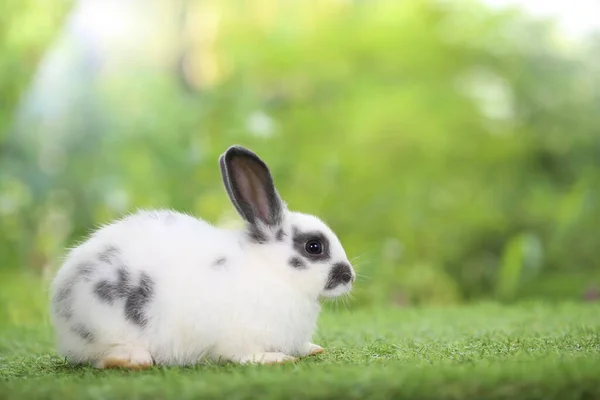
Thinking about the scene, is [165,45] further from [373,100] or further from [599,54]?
[599,54]

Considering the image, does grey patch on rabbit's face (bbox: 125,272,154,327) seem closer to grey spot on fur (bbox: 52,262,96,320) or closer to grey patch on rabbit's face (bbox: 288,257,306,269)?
grey spot on fur (bbox: 52,262,96,320)

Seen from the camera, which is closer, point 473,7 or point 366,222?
point 366,222

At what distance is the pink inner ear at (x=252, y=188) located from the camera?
61.6 inches

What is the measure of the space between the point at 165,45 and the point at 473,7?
5.15ft

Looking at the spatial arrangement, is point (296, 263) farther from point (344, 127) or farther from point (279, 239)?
point (344, 127)

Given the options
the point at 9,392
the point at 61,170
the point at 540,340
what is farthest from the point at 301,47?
the point at 9,392

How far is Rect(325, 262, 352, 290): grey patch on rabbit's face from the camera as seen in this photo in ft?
5.20

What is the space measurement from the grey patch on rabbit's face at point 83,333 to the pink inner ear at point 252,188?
0.40m

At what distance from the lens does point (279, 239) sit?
1590mm

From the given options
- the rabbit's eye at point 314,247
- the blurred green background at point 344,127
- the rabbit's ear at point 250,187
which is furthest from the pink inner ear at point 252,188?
the blurred green background at point 344,127

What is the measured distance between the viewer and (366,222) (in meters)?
3.54

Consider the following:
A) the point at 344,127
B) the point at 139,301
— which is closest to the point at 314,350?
the point at 139,301

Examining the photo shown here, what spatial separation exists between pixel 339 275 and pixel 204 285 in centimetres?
28

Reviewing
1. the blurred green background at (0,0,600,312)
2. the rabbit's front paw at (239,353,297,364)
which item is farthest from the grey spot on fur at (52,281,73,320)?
the blurred green background at (0,0,600,312)
